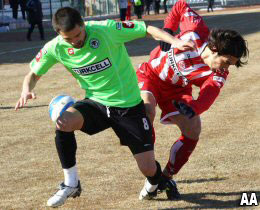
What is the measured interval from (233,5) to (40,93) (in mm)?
42525

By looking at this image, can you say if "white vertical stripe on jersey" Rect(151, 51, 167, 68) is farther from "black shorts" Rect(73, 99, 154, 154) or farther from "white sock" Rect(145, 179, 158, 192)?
"white sock" Rect(145, 179, 158, 192)

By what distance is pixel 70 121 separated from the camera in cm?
596

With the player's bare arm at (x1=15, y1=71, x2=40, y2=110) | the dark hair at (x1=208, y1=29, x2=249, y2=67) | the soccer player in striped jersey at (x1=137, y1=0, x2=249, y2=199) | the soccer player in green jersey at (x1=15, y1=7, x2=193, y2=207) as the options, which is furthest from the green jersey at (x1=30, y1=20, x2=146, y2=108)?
the dark hair at (x1=208, y1=29, x2=249, y2=67)

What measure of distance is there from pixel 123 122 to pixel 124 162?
2190 millimetres

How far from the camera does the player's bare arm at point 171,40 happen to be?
5.71 m

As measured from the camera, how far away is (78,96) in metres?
13.8

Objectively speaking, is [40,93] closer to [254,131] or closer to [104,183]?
[254,131]

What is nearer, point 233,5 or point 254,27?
point 254,27

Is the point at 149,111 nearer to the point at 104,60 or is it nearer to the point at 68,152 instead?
the point at 104,60

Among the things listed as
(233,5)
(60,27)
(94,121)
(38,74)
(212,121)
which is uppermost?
(60,27)

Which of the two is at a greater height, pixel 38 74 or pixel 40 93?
pixel 38 74

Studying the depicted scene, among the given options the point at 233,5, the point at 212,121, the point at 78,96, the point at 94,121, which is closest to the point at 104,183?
the point at 94,121

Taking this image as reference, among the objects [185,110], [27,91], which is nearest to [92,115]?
[27,91]

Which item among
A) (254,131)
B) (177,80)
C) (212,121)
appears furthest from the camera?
(212,121)
